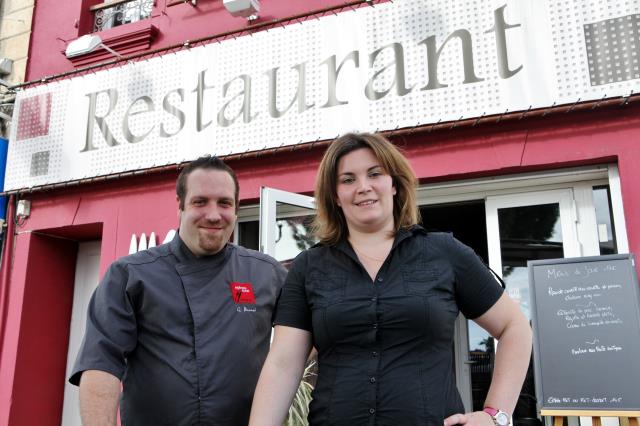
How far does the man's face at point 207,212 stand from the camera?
6.34 feet

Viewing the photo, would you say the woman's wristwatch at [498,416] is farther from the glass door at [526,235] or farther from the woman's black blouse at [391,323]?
the glass door at [526,235]

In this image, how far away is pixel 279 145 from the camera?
4.61 m

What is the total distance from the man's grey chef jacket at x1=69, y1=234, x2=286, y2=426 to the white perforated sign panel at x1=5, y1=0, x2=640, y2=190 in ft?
8.73

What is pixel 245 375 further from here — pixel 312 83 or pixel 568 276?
pixel 312 83

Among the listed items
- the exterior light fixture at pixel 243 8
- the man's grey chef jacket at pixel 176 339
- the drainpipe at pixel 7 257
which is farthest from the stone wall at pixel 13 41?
the man's grey chef jacket at pixel 176 339

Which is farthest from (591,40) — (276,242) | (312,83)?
(276,242)

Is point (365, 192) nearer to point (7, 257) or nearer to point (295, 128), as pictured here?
point (295, 128)

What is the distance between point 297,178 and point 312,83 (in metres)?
0.75

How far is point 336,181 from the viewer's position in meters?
1.67

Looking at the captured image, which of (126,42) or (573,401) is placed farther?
(126,42)

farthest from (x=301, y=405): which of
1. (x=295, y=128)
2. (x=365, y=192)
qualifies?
(x=365, y=192)

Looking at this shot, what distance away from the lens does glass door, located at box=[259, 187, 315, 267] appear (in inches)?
166

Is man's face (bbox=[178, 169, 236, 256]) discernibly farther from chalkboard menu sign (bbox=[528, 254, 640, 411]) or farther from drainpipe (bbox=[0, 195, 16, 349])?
drainpipe (bbox=[0, 195, 16, 349])

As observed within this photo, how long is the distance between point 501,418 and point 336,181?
29.6 inches
